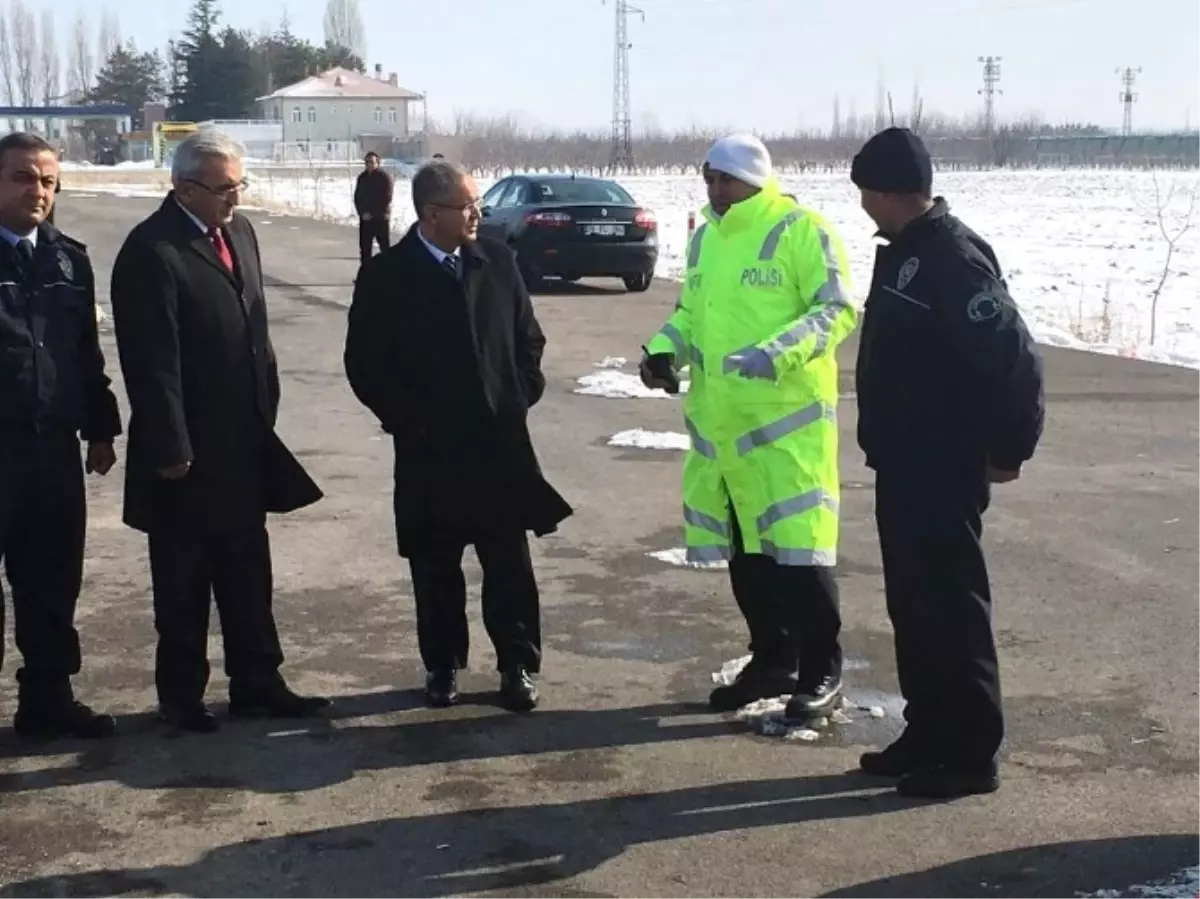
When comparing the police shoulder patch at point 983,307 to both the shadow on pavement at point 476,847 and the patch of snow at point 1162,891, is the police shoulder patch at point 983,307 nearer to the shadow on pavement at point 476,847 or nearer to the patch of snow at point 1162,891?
the shadow on pavement at point 476,847

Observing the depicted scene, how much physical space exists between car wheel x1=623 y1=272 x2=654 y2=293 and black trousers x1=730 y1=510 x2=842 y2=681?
50.0 ft

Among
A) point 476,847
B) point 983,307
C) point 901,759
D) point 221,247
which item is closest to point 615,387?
point 221,247

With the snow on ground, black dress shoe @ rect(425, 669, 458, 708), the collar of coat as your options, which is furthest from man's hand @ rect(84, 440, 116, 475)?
the snow on ground

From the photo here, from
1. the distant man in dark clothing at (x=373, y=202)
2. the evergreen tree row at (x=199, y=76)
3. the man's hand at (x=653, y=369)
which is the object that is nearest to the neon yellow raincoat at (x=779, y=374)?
the man's hand at (x=653, y=369)

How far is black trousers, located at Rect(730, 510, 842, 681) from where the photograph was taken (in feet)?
17.9

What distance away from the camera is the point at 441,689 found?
579 cm

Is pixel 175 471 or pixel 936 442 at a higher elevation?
pixel 936 442

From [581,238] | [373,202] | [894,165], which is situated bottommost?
[581,238]

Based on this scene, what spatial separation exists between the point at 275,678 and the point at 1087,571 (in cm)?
378

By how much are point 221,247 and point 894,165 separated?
2.24m

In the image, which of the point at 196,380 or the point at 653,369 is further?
the point at 653,369

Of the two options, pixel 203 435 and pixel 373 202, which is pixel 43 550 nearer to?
pixel 203 435

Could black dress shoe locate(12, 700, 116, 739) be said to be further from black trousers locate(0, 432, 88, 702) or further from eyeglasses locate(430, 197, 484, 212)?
eyeglasses locate(430, 197, 484, 212)

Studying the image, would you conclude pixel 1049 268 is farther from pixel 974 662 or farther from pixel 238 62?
pixel 238 62
